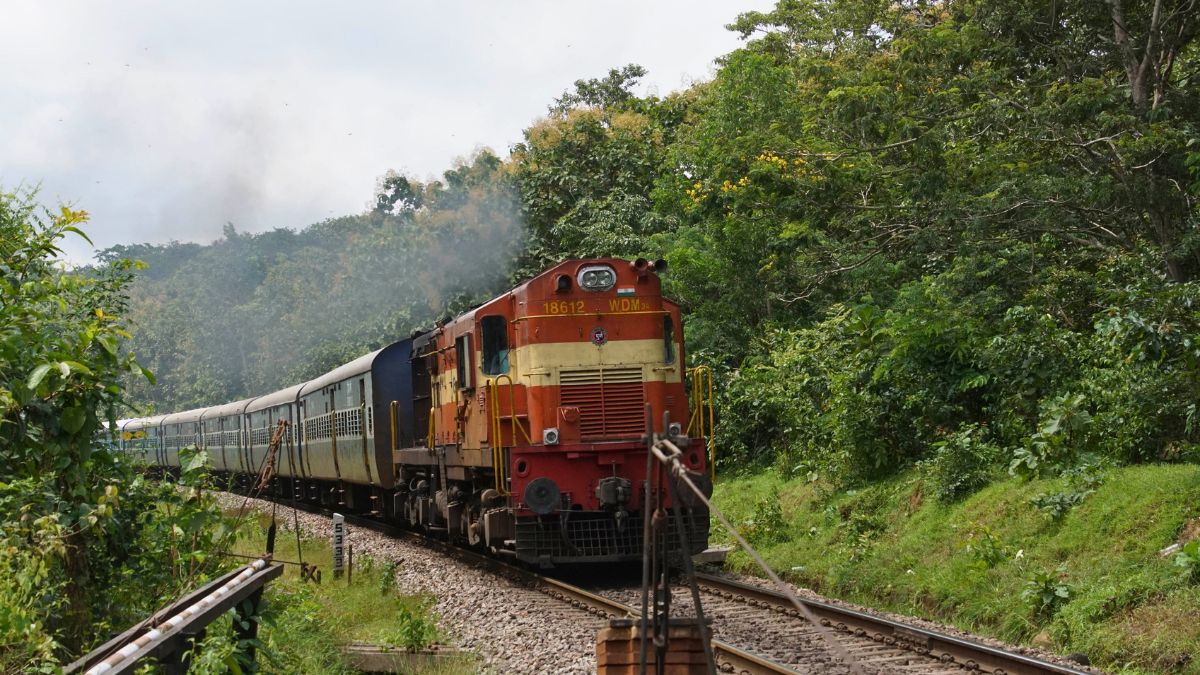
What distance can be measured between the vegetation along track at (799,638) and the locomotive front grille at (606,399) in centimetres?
163

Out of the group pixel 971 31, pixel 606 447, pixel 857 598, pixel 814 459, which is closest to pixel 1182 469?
pixel 857 598

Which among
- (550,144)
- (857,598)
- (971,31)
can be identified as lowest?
(857,598)

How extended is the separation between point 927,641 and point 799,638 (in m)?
1.07

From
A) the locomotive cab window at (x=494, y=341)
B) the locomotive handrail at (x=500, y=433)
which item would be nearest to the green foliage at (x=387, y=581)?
the locomotive handrail at (x=500, y=433)

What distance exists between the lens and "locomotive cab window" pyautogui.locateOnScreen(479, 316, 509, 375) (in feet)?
40.0

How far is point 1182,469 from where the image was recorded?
10.0 m

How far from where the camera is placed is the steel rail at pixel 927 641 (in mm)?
7277

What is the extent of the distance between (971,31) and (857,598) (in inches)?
328

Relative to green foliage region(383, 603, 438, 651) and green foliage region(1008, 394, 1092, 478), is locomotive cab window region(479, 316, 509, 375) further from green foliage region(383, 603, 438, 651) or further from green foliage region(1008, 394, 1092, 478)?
green foliage region(1008, 394, 1092, 478)

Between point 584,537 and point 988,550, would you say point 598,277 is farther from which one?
point 988,550

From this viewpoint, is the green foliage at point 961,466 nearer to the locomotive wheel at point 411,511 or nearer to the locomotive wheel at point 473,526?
the locomotive wheel at point 473,526

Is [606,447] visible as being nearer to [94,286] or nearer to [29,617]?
[94,286]

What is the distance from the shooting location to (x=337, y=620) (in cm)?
1017

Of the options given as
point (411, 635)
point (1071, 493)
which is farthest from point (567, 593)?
point (1071, 493)
